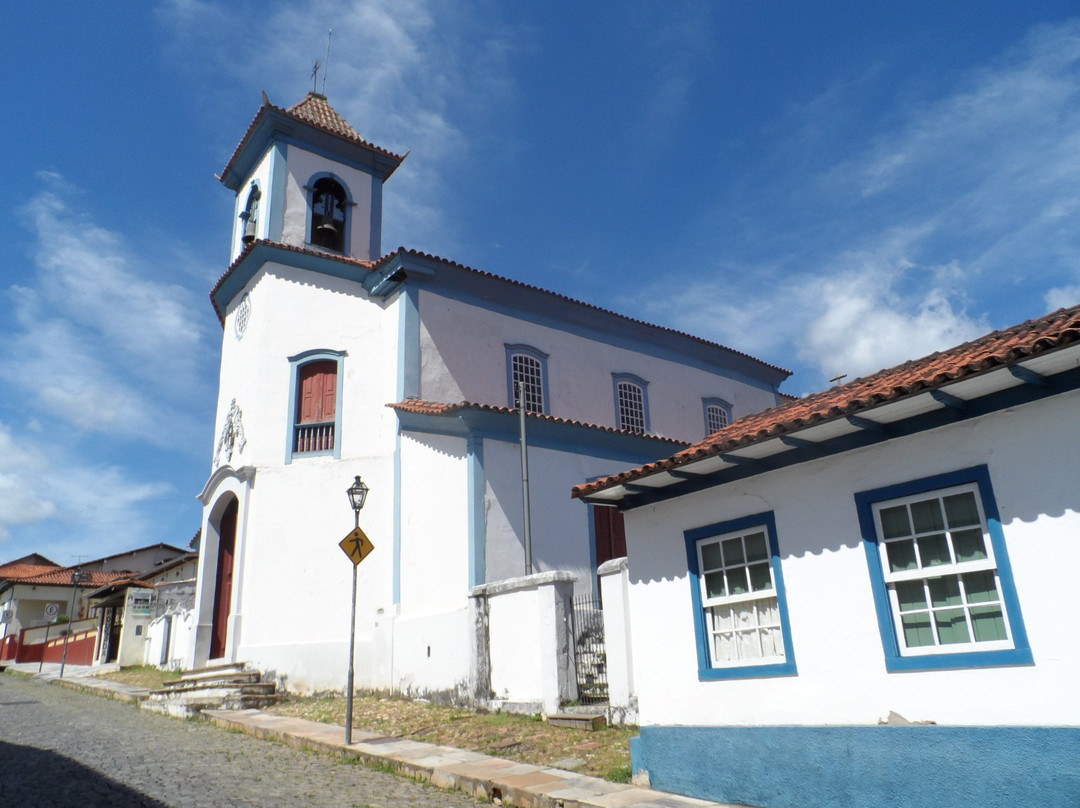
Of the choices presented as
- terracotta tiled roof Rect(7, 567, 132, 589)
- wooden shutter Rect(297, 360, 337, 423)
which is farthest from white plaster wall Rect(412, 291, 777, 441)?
terracotta tiled roof Rect(7, 567, 132, 589)

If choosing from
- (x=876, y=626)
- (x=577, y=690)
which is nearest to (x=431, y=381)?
(x=577, y=690)

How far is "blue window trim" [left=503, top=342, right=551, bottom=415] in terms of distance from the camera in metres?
17.8

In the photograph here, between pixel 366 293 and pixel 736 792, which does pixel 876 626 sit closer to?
pixel 736 792

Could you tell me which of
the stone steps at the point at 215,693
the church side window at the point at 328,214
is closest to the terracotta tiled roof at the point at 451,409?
the stone steps at the point at 215,693

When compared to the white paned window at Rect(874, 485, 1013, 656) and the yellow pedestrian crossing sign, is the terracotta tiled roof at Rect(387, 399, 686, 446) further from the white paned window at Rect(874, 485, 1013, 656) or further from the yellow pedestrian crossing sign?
the white paned window at Rect(874, 485, 1013, 656)

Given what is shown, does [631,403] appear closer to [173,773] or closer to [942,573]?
[173,773]

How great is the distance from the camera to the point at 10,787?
23.2 feet

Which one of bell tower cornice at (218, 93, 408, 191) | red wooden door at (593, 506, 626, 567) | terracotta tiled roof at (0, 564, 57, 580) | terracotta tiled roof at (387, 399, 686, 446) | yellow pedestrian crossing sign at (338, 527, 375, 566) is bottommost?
yellow pedestrian crossing sign at (338, 527, 375, 566)

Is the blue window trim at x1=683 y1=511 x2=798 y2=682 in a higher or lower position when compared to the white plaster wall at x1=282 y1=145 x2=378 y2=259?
lower

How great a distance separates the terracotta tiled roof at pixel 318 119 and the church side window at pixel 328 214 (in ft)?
4.16

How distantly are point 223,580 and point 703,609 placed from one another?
12637 millimetres

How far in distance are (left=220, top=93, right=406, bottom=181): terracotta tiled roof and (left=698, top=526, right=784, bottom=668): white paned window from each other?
15464 millimetres

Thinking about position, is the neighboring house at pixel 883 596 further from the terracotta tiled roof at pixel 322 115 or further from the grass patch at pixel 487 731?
the terracotta tiled roof at pixel 322 115

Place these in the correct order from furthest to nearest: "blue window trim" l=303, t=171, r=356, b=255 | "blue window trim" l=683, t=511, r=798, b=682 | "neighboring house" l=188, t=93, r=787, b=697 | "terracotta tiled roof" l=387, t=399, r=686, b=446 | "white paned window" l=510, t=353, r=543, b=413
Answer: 1. "blue window trim" l=303, t=171, r=356, b=255
2. "white paned window" l=510, t=353, r=543, b=413
3. "neighboring house" l=188, t=93, r=787, b=697
4. "terracotta tiled roof" l=387, t=399, r=686, b=446
5. "blue window trim" l=683, t=511, r=798, b=682
